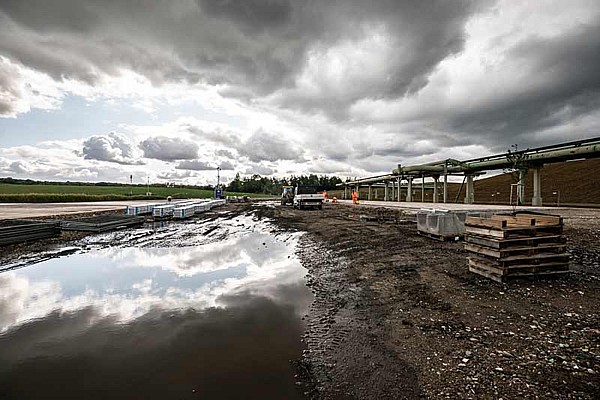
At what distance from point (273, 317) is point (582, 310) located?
502 centimetres

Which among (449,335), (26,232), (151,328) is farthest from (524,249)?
(26,232)

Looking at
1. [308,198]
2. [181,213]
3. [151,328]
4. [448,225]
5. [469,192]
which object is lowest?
[151,328]

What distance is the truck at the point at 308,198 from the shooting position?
30.9 m

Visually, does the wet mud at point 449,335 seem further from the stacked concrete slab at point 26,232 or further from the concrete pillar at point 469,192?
the concrete pillar at point 469,192

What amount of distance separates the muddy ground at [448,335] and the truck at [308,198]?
2323 cm

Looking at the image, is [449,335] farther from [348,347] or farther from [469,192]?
[469,192]

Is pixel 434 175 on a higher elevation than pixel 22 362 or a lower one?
higher

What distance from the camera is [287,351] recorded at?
12.4 ft

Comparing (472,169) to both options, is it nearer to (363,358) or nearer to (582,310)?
(582,310)

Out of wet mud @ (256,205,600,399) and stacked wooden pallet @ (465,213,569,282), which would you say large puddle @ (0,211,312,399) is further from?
stacked wooden pallet @ (465,213,569,282)

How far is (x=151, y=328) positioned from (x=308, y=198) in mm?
26736

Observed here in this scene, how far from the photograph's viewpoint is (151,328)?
4457mm

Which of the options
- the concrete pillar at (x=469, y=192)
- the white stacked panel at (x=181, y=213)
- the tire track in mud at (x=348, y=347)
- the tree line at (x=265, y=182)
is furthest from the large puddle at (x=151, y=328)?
the tree line at (x=265, y=182)

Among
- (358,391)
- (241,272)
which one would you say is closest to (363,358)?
(358,391)
